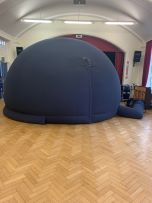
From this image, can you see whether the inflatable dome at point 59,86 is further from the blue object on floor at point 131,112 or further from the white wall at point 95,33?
the white wall at point 95,33

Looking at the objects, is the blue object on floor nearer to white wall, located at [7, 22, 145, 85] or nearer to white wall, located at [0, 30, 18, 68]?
white wall, located at [7, 22, 145, 85]

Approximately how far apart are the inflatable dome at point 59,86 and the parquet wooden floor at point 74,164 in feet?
1.29

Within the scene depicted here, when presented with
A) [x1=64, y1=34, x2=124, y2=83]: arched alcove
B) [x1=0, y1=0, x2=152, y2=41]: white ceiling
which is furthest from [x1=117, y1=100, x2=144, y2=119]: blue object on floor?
[x1=64, y1=34, x2=124, y2=83]: arched alcove

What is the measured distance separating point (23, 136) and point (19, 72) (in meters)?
1.92

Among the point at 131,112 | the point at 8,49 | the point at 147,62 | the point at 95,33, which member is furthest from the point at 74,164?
the point at 95,33

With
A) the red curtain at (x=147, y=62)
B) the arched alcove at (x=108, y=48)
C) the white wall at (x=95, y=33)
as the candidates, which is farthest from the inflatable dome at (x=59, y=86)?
the arched alcove at (x=108, y=48)

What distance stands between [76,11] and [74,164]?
8.60 meters

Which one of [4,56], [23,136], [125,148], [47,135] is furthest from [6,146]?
[4,56]

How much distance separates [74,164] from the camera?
9.99ft

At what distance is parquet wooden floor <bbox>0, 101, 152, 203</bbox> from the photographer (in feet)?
7.67

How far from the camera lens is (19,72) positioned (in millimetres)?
5266

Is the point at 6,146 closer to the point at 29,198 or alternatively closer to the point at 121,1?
the point at 29,198

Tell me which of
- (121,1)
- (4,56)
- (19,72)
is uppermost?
(121,1)

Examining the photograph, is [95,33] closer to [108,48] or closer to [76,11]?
[108,48]
